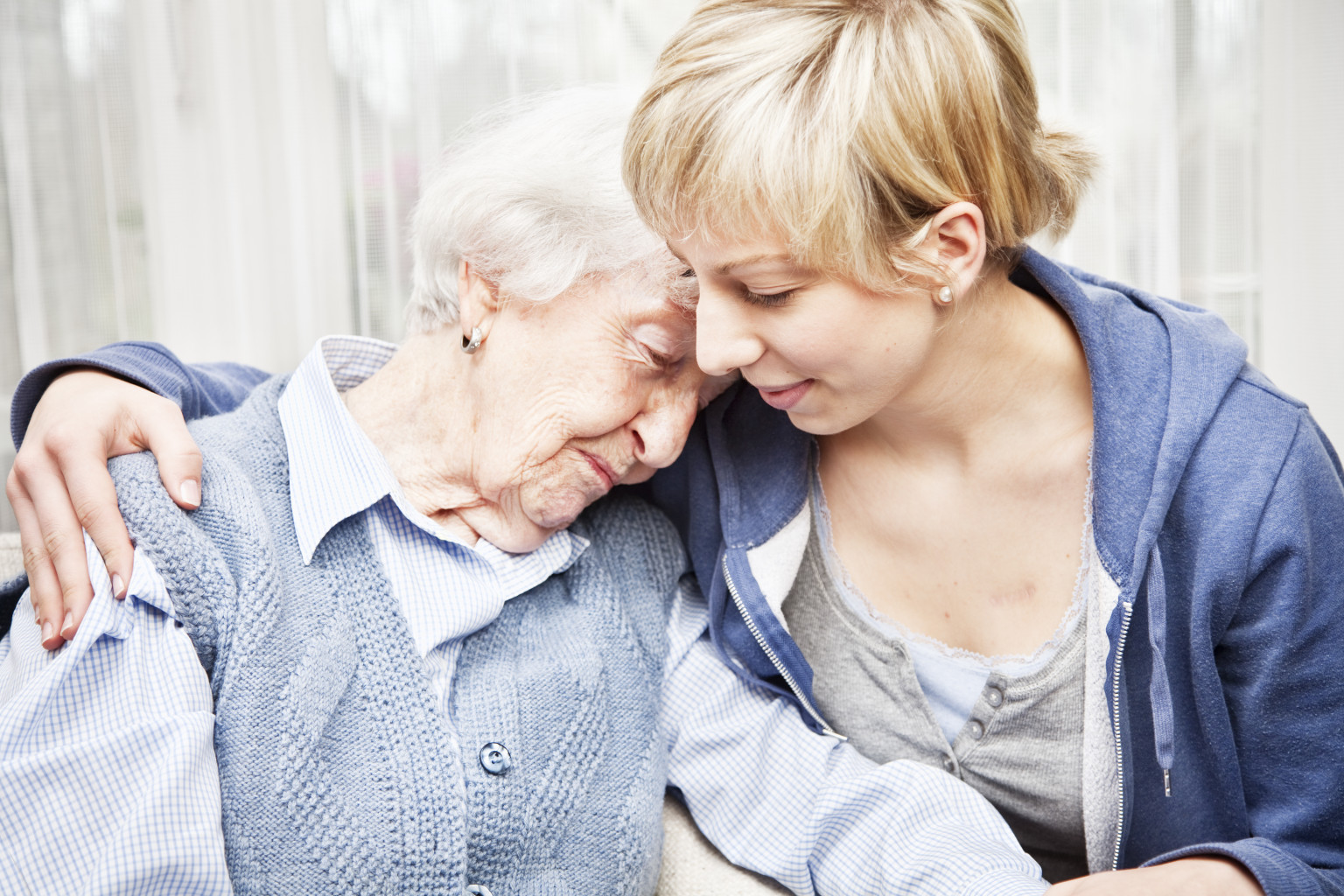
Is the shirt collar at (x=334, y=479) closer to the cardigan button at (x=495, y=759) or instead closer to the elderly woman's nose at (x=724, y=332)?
the cardigan button at (x=495, y=759)

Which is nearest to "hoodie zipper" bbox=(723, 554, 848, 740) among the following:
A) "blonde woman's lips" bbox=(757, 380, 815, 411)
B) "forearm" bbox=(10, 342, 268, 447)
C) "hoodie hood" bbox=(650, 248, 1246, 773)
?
"hoodie hood" bbox=(650, 248, 1246, 773)

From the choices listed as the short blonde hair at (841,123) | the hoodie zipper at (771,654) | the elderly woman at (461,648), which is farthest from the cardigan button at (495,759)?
the short blonde hair at (841,123)

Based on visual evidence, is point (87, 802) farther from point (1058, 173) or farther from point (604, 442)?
point (1058, 173)

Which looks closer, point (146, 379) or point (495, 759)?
point (495, 759)

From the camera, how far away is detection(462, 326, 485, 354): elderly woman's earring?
1.16 metres

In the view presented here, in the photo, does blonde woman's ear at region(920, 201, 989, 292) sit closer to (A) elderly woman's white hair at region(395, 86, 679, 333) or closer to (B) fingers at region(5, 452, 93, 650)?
(A) elderly woman's white hair at region(395, 86, 679, 333)

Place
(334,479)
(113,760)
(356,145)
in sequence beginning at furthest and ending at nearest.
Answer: (356,145) < (334,479) < (113,760)

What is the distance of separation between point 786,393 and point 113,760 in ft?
2.33

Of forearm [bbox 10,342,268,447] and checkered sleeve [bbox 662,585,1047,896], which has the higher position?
forearm [bbox 10,342,268,447]

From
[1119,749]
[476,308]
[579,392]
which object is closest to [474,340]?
[476,308]

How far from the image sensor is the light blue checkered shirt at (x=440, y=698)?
33.2 inches

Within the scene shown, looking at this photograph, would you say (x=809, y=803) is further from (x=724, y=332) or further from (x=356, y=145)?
(x=356, y=145)

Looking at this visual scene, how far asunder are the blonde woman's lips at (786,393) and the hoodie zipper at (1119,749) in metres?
0.39

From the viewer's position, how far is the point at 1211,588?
39.2 inches
